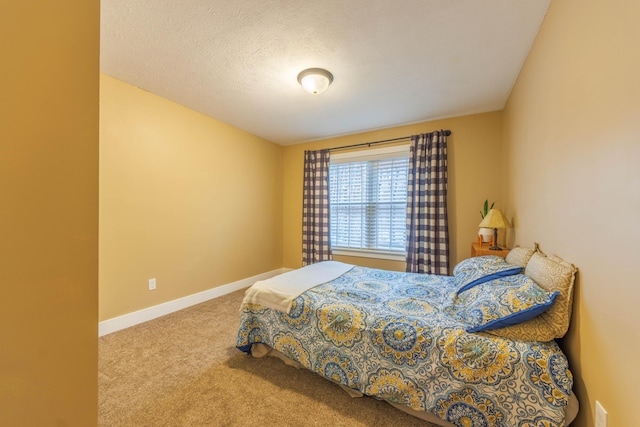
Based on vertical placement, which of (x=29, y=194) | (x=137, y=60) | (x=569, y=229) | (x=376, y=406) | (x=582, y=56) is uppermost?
(x=137, y=60)

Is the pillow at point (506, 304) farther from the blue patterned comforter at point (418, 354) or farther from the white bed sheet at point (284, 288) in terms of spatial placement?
the white bed sheet at point (284, 288)

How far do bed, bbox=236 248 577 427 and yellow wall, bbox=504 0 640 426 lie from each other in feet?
0.38

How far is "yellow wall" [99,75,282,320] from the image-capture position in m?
2.36

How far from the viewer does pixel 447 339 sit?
1.30 meters

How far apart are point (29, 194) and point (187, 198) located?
268cm

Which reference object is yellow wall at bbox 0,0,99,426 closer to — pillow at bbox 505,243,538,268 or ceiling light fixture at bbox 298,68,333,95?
ceiling light fixture at bbox 298,68,333,95

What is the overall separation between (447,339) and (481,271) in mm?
770

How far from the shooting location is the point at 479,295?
1.51 meters

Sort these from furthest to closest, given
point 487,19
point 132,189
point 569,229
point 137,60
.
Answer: point 132,189, point 137,60, point 487,19, point 569,229

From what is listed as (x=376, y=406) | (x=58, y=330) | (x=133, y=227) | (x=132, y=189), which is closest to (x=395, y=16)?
(x=58, y=330)

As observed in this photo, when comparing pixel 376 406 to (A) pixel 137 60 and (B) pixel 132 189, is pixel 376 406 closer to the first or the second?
(B) pixel 132 189

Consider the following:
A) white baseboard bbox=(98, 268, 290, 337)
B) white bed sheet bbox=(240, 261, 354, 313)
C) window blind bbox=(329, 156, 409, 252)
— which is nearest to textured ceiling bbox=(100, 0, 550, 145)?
window blind bbox=(329, 156, 409, 252)

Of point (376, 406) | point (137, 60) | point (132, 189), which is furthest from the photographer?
point (132, 189)

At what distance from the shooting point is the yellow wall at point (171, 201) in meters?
2.36
